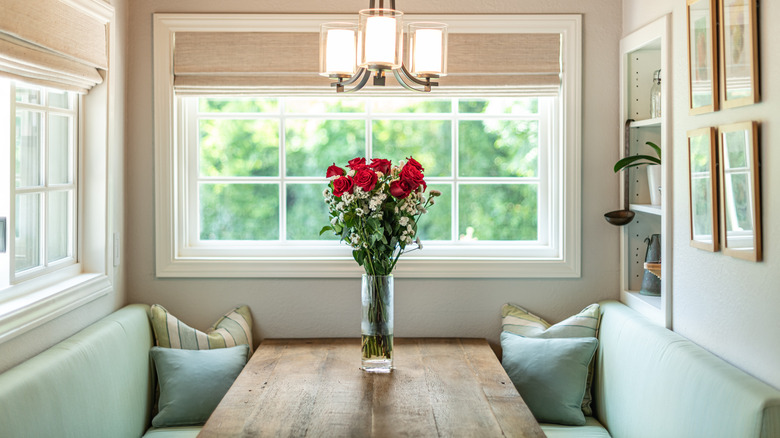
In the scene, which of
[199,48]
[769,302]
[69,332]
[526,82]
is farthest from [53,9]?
[769,302]

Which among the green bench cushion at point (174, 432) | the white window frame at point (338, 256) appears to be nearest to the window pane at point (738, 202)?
the white window frame at point (338, 256)

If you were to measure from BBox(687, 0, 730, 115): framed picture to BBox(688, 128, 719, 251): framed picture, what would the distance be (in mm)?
98

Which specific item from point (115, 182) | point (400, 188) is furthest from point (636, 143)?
point (115, 182)

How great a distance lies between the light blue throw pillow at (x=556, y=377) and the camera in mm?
3035

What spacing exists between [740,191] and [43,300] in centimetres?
225

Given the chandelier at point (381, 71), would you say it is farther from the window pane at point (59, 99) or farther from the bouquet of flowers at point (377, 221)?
the window pane at point (59, 99)

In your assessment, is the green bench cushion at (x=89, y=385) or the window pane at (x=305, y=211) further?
the window pane at (x=305, y=211)

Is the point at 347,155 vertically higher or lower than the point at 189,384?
higher

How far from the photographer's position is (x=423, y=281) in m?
3.36

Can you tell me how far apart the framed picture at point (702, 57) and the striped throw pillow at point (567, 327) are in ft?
3.44

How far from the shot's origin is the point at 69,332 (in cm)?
272

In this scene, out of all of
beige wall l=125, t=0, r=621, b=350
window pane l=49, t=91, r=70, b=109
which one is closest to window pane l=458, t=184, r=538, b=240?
beige wall l=125, t=0, r=621, b=350

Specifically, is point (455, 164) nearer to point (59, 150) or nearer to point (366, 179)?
point (366, 179)

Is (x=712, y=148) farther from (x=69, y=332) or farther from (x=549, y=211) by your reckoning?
(x=69, y=332)
